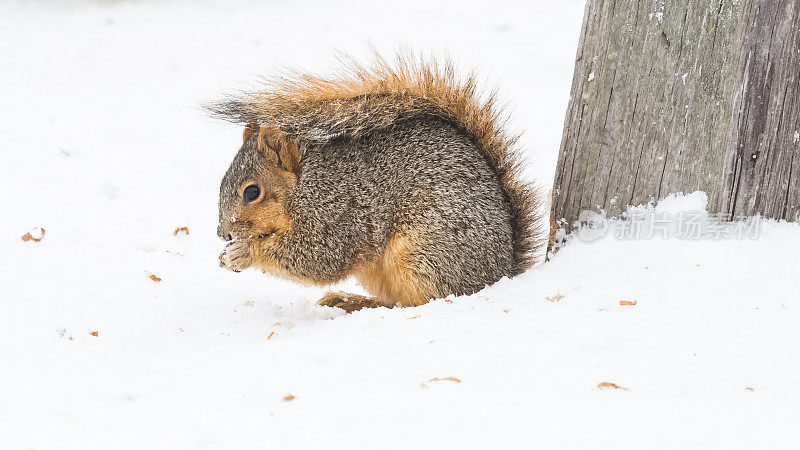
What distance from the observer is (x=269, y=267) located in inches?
108

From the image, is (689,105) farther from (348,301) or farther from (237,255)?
(237,255)

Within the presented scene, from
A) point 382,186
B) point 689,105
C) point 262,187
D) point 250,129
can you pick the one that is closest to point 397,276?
point 382,186

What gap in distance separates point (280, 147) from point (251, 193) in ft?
0.61

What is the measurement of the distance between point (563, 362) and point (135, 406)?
0.96m

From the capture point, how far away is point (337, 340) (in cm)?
204

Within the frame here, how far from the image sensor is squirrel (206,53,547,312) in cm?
254

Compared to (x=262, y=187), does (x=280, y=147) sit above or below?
above

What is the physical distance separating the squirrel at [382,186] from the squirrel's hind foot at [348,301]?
131 millimetres

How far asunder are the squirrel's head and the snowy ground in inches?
11.4

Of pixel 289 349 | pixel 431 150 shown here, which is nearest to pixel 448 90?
pixel 431 150

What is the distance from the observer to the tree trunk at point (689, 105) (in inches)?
87.7

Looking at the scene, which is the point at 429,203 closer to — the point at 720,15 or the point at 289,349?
the point at 289,349

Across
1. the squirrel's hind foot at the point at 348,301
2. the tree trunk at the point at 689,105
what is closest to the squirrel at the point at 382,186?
the squirrel's hind foot at the point at 348,301

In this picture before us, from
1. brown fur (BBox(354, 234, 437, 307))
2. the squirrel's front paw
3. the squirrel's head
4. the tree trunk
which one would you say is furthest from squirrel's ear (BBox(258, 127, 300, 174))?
the tree trunk
